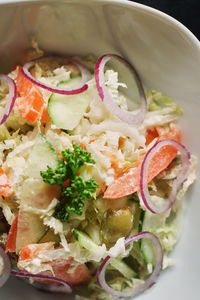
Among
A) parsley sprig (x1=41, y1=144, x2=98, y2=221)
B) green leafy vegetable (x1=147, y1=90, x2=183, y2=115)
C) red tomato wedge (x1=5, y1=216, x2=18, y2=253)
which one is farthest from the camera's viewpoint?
green leafy vegetable (x1=147, y1=90, x2=183, y2=115)

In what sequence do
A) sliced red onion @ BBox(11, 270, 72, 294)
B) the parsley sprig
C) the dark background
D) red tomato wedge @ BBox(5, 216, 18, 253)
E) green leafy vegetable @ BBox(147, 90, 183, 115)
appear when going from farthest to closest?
the dark background
green leafy vegetable @ BBox(147, 90, 183, 115)
sliced red onion @ BBox(11, 270, 72, 294)
red tomato wedge @ BBox(5, 216, 18, 253)
the parsley sprig

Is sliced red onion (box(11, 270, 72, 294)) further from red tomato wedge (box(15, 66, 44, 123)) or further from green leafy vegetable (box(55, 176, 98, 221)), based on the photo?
red tomato wedge (box(15, 66, 44, 123))

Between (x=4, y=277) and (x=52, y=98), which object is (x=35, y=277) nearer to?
(x=4, y=277)

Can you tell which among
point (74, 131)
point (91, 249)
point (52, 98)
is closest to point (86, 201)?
point (91, 249)

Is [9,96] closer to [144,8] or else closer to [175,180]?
[144,8]

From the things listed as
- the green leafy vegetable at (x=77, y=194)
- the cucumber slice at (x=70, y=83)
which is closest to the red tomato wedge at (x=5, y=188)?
the green leafy vegetable at (x=77, y=194)

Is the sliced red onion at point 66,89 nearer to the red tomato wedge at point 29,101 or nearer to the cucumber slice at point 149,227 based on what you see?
the red tomato wedge at point 29,101

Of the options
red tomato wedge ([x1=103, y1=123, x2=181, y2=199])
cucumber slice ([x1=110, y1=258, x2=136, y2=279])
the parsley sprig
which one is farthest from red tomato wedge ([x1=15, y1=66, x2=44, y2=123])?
cucumber slice ([x1=110, y1=258, x2=136, y2=279])
